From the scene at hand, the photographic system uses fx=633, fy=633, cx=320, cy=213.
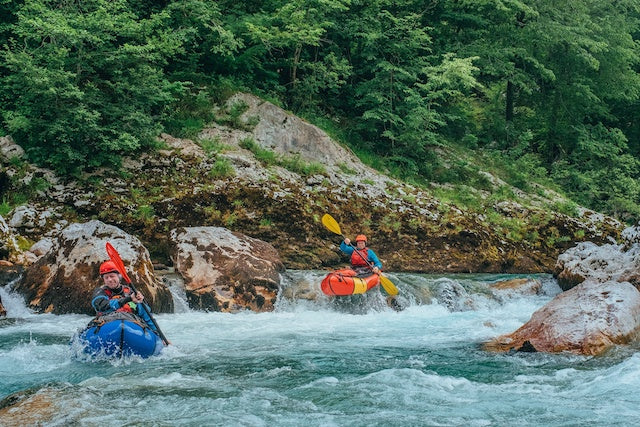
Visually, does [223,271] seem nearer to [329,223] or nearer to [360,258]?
[360,258]

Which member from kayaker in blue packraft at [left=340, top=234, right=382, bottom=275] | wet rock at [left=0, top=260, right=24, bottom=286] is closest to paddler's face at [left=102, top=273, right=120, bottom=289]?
wet rock at [left=0, top=260, right=24, bottom=286]

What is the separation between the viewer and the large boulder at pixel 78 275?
9211 mm

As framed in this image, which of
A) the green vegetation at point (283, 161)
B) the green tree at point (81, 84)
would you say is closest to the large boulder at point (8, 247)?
the green tree at point (81, 84)

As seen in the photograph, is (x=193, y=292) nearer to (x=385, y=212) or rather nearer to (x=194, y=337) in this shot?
(x=194, y=337)

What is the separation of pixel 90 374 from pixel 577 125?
20.1 meters

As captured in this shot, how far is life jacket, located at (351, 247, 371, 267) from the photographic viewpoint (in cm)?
1151

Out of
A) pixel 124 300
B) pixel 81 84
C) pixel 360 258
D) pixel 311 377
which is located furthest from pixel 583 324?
pixel 81 84

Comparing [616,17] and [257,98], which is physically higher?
[616,17]

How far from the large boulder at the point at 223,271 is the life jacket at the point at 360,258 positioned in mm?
1444

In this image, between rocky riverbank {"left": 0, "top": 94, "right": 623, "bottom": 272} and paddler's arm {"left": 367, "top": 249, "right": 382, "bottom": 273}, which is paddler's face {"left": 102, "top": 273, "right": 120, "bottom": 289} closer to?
rocky riverbank {"left": 0, "top": 94, "right": 623, "bottom": 272}

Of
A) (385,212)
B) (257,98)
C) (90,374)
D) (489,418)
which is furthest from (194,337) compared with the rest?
(257,98)

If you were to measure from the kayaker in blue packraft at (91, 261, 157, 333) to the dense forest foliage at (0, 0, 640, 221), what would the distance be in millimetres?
6139

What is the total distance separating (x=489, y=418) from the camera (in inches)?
198

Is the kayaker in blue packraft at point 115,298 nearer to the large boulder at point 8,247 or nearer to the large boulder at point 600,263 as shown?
the large boulder at point 8,247
